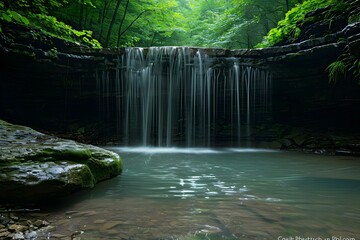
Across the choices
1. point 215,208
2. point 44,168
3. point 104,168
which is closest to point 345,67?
point 215,208

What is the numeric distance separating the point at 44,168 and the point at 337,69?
364 inches

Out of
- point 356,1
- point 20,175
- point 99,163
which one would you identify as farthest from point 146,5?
point 20,175

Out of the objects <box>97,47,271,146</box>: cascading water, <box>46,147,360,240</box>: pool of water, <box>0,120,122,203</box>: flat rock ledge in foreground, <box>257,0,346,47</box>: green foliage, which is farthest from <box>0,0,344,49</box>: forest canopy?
<box>0,120,122,203</box>: flat rock ledge in foreground

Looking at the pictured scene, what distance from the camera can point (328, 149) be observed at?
980cm

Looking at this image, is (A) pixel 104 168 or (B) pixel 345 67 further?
(B) pixel 345 67

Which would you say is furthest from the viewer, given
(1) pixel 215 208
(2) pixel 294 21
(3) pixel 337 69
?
(2) pixel 294 21

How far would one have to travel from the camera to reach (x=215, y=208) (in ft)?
10.3

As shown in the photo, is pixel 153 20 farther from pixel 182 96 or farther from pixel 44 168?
pixel 44 168

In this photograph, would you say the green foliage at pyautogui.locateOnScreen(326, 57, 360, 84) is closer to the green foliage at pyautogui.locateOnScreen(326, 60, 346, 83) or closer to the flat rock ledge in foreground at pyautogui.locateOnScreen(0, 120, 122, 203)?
the green foliage at pyautogui.locateOnScreen(326, 60, 346, 83)

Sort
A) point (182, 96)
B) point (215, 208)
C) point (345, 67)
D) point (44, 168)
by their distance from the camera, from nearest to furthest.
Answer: point (215, 208), point (44, 168), point (345, 67), point (182, 96)

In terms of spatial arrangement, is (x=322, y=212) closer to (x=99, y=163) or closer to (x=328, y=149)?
(x=99, y=163)

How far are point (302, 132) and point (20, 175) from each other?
1093cm

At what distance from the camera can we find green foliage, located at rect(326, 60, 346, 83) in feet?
28.6

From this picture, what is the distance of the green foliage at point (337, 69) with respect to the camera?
8705 mm
